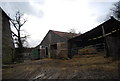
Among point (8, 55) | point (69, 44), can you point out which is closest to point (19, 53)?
point (8, 55)

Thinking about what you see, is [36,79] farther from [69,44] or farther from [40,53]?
[40,53]

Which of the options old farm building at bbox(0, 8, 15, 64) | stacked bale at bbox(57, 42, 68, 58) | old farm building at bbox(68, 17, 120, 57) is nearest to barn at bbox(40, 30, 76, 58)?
stacked bale at bbox(57, 42, 68, 58)

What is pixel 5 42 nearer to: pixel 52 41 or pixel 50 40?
pixel 52 41

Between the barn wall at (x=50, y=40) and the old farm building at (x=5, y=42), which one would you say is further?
the barn wall at (x=50, y=40)

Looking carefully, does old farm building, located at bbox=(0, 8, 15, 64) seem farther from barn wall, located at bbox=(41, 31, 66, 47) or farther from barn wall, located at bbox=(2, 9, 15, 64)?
barn wall, located at bbox=(41, 31, 66, 47)

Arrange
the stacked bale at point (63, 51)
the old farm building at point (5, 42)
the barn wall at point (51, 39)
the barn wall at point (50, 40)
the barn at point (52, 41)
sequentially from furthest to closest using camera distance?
the barn wall at point (51, 39), the barn wall at point (50, 40), the barn at point (52, 41), the stacked bale at point (63, 51), the old farm building at point (5, 42)

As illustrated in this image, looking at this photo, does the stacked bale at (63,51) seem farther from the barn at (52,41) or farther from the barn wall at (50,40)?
the barn wall at (50,40)

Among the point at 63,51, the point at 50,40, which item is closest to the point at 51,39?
the point at 50,40

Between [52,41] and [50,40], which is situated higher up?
[50,40]

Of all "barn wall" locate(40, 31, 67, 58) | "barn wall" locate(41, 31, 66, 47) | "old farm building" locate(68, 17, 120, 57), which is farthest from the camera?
"barn wall" locate(41, 31, 66, 47)

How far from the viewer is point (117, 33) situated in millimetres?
15492

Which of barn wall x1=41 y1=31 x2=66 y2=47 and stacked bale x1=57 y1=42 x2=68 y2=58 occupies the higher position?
barn wall x1=41 y1=31 x2=66 y2=47

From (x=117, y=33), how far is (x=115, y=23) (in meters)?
1.07

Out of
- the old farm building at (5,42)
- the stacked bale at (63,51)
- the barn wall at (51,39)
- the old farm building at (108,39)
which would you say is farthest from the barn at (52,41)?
the old farm building at (5,42)
